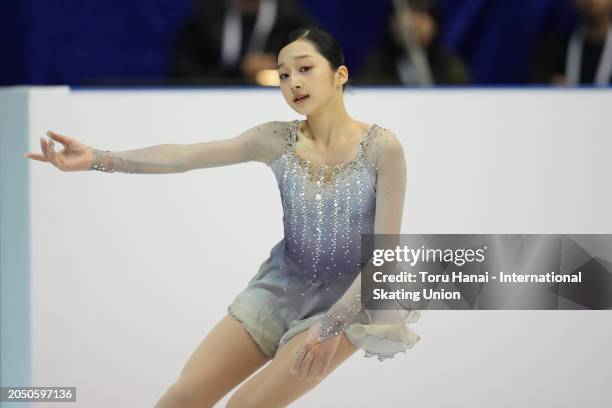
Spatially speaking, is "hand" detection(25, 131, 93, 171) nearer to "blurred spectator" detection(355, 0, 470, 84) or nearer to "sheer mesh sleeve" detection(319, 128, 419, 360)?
"sheer mesh sleeve" detection(319, 128, 419, 360)

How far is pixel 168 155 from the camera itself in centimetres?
195

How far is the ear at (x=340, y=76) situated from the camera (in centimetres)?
189

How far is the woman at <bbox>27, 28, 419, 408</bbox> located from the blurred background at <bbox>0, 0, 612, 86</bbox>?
1343 millimetres

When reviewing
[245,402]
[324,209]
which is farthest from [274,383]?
[324,209]

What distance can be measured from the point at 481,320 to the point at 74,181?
957mm

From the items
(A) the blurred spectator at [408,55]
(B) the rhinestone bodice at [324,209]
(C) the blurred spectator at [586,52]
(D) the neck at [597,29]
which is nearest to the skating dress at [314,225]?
(B) the rhinestone bodice at [324,209]

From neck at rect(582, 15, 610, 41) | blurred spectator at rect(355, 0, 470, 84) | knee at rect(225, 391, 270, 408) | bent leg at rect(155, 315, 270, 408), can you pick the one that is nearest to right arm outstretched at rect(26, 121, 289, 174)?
bent leg at rect(155, 315, 270, 408)

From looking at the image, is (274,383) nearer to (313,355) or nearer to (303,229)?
(313,355)

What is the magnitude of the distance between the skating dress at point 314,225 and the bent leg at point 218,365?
0.03 m

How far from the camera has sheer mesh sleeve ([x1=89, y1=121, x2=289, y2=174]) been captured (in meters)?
1.95

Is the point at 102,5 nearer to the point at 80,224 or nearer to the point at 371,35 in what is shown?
the point at 371,35

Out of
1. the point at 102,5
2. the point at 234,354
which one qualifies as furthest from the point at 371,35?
the point at 234,354

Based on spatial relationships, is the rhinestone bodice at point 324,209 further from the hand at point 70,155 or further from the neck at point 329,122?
the hand at point 70,155

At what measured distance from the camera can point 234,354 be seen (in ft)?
6.30
